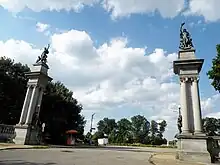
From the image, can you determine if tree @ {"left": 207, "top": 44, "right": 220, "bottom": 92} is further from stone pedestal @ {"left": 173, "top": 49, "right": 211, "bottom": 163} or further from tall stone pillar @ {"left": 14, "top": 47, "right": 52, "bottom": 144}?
tall stone pillar @ {"left": 14, "top": 47, "right": 52, "bottom": 144}

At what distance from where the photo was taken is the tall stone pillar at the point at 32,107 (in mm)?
24311

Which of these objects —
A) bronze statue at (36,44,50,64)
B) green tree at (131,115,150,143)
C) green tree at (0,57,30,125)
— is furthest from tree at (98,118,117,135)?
bronze statue at (36,44,50,64)

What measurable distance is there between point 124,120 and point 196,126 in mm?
110830

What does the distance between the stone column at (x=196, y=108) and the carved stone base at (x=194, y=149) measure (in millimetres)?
722

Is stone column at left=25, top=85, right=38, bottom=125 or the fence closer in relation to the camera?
the fence

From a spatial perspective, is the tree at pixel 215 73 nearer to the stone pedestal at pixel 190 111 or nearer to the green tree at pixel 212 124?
the stone pedestal at pixel 190 111

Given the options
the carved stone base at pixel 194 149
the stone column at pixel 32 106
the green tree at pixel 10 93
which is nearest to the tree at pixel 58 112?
the green tree at pixel 10 93

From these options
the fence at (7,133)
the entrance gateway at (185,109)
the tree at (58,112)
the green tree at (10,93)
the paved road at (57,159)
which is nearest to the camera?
the paved road at (57,159)

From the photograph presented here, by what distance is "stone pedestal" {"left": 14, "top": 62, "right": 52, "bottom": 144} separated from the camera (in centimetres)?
2428

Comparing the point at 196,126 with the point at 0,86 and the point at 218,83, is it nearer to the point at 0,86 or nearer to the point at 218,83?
the point at 218,83

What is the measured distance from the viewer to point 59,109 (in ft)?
120

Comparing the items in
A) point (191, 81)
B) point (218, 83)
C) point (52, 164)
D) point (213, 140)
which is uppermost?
point (218, 83)

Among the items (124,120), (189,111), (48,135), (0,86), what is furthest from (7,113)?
(124,120)

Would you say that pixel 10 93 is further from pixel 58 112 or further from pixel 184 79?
pixel 184 79
